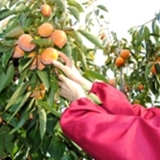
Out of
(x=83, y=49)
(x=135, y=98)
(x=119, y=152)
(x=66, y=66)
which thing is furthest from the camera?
(x=135, y=98)

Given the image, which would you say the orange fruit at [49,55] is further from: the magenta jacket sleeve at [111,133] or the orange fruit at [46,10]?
the magenta jacket sleeve at [111,133]

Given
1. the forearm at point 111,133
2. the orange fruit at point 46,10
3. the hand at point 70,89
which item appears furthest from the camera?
the orange fruit at point 46,10

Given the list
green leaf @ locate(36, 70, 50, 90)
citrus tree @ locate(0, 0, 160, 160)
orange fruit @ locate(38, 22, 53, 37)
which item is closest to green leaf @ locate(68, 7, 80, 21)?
citrus tree @ locate(0, 0, 160, 160)

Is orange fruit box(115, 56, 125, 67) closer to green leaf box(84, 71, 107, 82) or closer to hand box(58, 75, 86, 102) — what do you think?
green leaf box(84, 71, 107, 82)

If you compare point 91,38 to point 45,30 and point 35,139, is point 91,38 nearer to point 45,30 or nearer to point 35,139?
point 45,30

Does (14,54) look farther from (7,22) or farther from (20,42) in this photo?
(7,22)

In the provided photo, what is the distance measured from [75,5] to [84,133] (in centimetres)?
79

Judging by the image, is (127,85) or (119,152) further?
(127,85)

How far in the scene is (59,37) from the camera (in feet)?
5.60

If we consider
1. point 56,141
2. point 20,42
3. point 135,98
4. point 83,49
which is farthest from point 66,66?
point 135,98

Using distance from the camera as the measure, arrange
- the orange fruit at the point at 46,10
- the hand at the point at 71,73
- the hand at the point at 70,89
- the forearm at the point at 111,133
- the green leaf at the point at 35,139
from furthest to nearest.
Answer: the green leaf at the point at 35,139, the orange fruit at the point at 46,10, the hand at the point at 71,73, the hand at the point at 70,89, the forearm at the point at 111,133

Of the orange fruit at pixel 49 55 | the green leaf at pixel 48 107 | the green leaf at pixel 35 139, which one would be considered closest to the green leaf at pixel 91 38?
the orange fruit at pixel 49 55

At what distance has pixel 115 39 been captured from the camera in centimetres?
295

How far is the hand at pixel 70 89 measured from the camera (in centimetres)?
147
